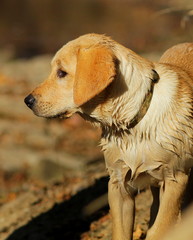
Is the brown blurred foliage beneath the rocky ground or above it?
beneath

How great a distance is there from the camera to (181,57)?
20.4 ft

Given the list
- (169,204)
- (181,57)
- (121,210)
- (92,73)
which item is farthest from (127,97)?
(181,57)

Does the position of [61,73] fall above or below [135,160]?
above

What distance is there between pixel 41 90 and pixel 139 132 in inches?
38.5

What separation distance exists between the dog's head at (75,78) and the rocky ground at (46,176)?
1.81 meters

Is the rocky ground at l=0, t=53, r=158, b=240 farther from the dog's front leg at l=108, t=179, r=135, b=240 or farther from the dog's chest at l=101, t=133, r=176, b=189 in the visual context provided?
the dog's chest at l=101, t=133, r=176, b=189

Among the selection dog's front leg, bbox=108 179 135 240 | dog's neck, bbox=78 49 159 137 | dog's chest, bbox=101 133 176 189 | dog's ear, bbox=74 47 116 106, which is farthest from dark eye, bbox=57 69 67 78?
dog's front leg, bbox=108 179 135 240

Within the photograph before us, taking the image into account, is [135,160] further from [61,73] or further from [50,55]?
[50,55]

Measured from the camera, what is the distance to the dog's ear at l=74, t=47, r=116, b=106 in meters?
4.97

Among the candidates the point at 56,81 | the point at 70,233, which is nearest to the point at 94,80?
the point at 56,81

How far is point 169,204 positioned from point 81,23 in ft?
60.8

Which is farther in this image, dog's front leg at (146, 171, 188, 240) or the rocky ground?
the rocky ground

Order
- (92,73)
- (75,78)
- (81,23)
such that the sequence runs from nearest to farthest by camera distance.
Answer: (92,73)
(75,78)
(81,23)

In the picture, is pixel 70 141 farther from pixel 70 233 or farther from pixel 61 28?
pixel 61 28
